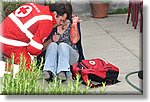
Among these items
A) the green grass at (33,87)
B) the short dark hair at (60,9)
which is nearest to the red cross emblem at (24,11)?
the short dark hair at (60,9)

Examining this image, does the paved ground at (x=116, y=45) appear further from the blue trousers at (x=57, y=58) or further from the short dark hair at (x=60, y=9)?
the short dark hair at (x=60, y=9)

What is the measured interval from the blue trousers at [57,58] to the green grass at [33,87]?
167 millimetres

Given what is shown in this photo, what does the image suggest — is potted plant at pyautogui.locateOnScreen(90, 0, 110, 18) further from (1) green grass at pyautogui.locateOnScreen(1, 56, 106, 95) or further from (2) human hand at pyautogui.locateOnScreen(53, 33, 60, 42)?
(1) green grass at pyautogui.locateOnScreen(1, 56, 106, 95)

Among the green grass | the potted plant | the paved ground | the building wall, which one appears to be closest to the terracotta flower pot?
the potted plant

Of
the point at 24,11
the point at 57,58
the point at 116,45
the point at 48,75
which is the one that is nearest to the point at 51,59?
the point at 57,58

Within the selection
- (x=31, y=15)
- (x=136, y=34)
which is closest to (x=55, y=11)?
(x=31, y=15)

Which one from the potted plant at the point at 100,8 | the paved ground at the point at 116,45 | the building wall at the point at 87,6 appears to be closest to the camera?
the paved ground at the point at 116,45

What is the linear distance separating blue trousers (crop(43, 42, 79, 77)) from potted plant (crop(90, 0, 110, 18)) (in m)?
3.98

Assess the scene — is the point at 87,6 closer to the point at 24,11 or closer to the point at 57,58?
the point at 24,11

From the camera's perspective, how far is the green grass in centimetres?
367

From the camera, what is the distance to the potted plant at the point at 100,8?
809cm

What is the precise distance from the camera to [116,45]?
587 centimetres

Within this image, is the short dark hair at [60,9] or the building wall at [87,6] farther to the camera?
the building wall at [87,6]

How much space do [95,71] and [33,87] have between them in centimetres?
70
